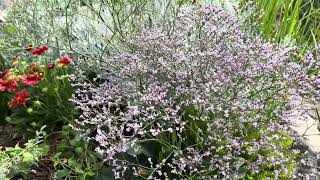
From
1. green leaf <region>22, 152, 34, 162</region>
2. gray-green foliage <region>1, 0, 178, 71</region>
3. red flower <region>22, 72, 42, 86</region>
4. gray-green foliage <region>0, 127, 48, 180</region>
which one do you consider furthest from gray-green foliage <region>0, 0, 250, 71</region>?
green leaf <region>22, 152, 34, 162</region>

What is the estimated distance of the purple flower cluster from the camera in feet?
9.12

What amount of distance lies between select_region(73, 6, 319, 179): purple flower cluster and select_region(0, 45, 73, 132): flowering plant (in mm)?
680

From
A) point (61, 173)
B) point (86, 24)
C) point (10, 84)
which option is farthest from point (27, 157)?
point (86, 24)

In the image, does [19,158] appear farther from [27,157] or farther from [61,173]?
Answer: [61,173]

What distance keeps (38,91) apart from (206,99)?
152 centimetres

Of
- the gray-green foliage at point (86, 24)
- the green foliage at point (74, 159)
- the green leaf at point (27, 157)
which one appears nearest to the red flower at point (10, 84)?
the gray-green foliage at point (86, 24)

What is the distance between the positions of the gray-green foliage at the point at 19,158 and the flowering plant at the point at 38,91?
398mm

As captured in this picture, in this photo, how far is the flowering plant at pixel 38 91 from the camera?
3586 millimetres

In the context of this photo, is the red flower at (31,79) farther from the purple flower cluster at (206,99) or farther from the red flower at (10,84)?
the purple flower cluster at (206,99)

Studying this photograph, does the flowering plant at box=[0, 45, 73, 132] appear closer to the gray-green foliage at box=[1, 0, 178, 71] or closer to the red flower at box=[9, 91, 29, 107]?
the red flower at box=[9, 91, 29, 107]

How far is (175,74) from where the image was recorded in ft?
9.53

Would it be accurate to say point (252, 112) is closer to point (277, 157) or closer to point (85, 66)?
point (277, 157)

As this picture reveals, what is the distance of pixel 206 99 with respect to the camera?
108 inches

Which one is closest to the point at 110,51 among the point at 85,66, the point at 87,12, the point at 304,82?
the point at 85,66
